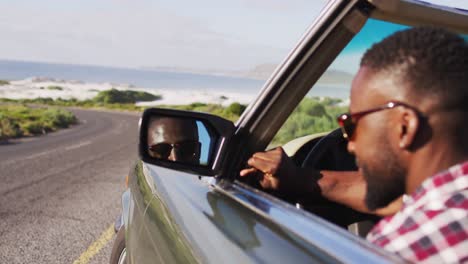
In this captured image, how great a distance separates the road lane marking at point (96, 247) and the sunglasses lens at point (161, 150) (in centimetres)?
375

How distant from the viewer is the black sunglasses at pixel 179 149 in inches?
96.0

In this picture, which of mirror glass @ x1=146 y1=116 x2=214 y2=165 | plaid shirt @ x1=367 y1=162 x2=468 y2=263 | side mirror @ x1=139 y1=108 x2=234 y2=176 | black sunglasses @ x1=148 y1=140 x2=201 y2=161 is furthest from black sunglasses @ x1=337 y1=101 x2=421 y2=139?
black sunglasses @ x1=148 y1=140 x2=201 y2=161

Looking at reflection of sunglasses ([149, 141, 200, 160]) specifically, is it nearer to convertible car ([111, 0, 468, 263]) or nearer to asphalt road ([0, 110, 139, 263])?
convertible car ([111, 0, 468, 263])

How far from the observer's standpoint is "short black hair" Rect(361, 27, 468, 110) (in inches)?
51.6

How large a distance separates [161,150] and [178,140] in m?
0.07

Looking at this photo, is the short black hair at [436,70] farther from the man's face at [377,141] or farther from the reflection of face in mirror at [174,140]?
the reflection of face in mirror at [174,140]

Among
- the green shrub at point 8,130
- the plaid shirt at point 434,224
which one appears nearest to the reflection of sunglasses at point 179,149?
the plaid shirt at point 434,224

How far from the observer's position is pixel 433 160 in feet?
4.38

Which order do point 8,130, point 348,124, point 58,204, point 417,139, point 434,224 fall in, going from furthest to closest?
point 8,130 < point 58,204 < point 348,124 < point 417,139 < point 434,224

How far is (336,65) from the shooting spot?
200 centimetres

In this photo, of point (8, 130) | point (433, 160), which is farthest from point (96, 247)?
point (8, 130)

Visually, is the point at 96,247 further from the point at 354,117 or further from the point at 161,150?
the point at 354,117

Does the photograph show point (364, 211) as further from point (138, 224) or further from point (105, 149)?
point (105, 149)

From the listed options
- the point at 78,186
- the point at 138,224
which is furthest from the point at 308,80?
the point at 78,186
